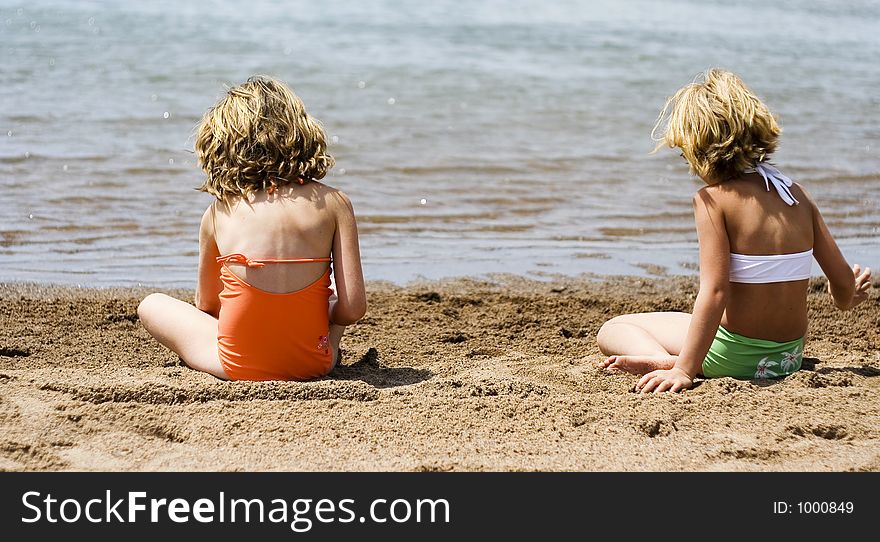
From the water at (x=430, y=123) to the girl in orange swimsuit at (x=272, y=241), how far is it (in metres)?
2.11

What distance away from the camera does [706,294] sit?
3641mm

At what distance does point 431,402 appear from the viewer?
358 centimetres

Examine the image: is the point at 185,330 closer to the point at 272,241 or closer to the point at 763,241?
the point at 272,241

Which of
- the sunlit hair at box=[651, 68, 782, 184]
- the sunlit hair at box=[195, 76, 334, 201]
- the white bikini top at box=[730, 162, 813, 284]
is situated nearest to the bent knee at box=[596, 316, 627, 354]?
the white bikini top at box=[730, 162, 813, 284]

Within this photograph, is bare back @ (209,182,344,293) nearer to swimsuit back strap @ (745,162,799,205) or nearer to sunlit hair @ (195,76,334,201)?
sunlit hair @ (195,76,334,201)

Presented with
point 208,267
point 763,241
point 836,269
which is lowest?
point 208,267

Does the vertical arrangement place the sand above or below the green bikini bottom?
below

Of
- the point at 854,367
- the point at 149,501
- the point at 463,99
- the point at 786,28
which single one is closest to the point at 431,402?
the point at 149,501

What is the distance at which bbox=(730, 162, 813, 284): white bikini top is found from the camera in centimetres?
366

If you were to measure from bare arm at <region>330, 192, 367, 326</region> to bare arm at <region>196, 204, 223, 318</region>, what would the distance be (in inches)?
18.6

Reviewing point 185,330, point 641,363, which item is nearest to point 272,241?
point 185,330

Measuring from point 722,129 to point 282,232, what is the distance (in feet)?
5.35

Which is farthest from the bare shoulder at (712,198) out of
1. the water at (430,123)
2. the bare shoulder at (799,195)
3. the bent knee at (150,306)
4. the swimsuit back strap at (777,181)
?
the water at (430,123)

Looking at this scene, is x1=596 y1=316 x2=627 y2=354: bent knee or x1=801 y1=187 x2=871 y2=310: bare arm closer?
x1=801 y1=187 x2=871 y2=310: bare arm
